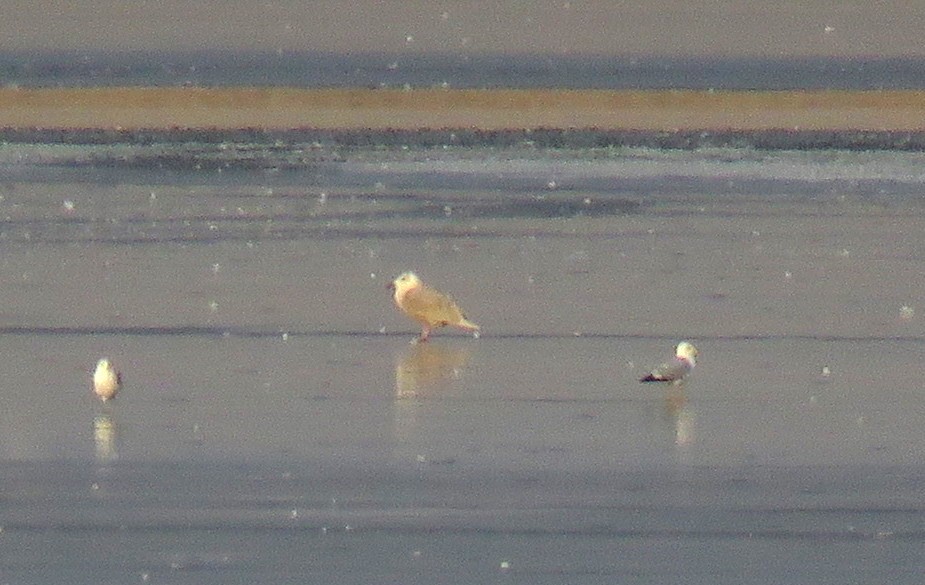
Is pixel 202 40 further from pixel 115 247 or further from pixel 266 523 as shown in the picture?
pixel 266 523

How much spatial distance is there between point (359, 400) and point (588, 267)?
14.7 ft

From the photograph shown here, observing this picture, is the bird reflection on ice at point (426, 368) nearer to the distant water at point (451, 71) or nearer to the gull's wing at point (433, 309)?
the gull's wing at point (433, 309)

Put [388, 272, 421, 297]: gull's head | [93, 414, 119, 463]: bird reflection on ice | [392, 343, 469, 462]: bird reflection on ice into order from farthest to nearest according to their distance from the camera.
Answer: [388, 272, 421, 297]: gull's head < [392, 343, 469, 462]: bird reflection on ice < [93, 414, 119, 463]: bird reflection on ice

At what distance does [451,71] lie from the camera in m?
28.6

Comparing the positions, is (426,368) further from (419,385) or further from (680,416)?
(680,416)

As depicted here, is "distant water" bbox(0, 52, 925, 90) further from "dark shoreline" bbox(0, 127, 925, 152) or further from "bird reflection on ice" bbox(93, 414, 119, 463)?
"bird reflection on ice" bbox(93, 414, 119, 463)

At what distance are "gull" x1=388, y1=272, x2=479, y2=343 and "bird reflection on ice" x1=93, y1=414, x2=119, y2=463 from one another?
2.33 meters

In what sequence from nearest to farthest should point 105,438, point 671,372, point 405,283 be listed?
point 105,438, point 671,372, point 405,283

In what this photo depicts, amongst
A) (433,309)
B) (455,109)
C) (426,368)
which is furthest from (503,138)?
(426,368)

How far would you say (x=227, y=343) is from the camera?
10914 millimetres

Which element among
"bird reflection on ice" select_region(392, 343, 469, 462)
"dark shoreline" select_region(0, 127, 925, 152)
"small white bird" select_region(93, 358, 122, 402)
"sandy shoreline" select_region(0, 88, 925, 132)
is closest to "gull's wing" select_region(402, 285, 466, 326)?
"bird reflection on ice" select_region(392, 343, 469, 462)

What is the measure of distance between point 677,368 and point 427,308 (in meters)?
1.76

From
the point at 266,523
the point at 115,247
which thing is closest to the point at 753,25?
the point at 115,247

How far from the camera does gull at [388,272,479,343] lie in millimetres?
11086
